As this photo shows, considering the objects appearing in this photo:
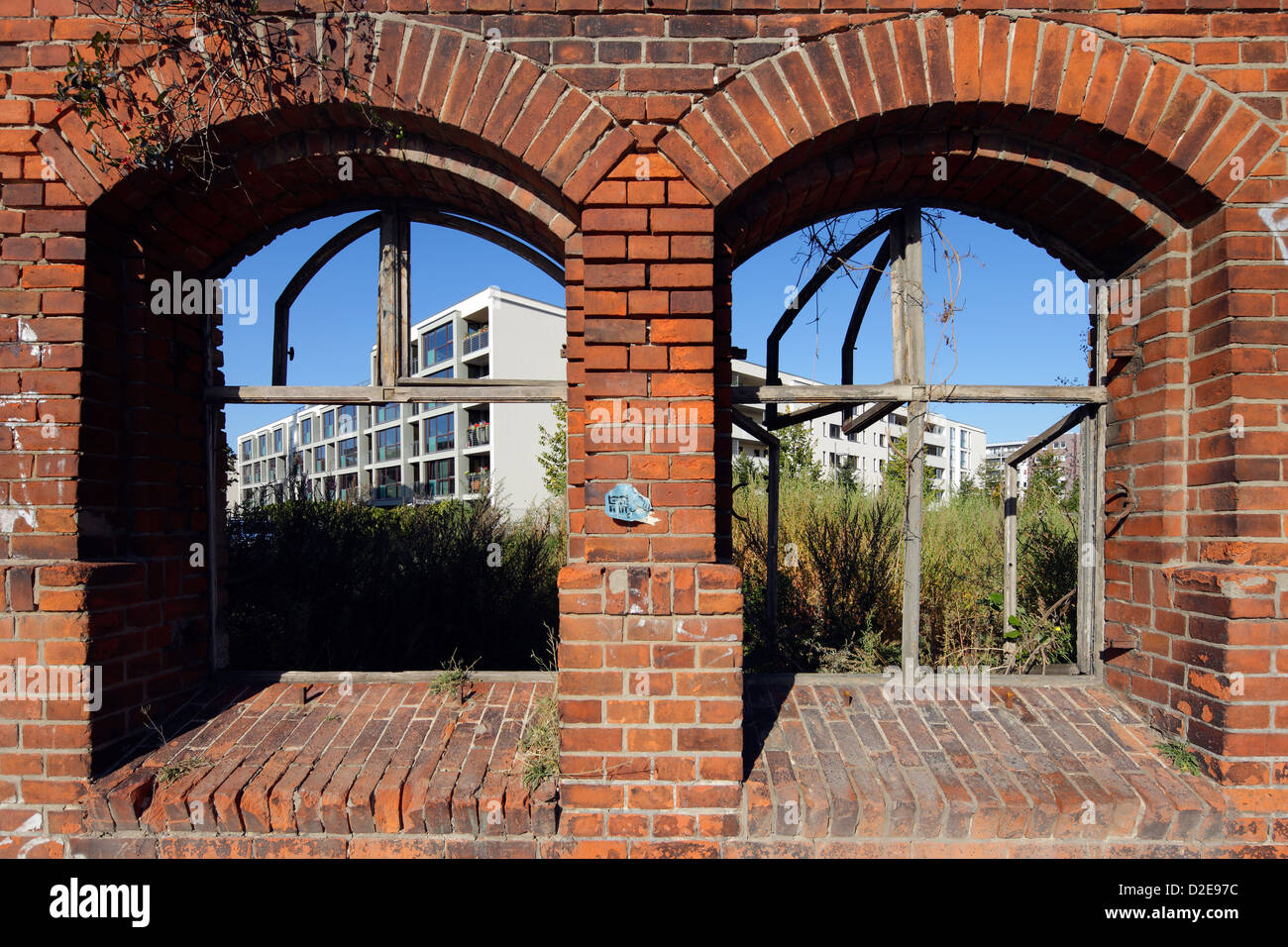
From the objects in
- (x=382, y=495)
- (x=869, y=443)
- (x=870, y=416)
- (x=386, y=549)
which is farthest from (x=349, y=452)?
(x=870, y=416)

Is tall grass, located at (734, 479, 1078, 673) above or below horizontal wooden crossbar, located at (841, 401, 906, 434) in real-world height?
below

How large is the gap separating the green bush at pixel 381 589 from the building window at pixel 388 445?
29929 millimetres

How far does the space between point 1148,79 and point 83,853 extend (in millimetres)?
5134

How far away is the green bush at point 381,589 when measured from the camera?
140 inches

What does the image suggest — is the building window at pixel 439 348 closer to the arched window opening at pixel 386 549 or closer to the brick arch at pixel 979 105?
the arched window opening at pixel 386 549

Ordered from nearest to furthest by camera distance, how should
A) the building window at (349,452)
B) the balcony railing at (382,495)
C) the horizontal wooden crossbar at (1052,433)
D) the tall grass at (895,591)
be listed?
1. the horizontal wooden crossbar at (1052,433)
2. the tall grass at (895,591)
3. the balcony railing at (382,495)
4. the building window at (349,452)

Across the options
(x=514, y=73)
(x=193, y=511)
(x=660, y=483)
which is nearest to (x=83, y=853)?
(x=193, y=511)

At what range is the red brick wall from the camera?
2270 millimetres

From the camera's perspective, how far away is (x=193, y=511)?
2873mm

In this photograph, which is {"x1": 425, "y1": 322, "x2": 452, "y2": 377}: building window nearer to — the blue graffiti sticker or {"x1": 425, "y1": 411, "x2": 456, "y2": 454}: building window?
{"x1": 425, "y1": 411, "x2": 456, "y2": 454}: building window

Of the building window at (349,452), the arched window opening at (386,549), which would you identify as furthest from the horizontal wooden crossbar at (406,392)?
the building window at (349,452)

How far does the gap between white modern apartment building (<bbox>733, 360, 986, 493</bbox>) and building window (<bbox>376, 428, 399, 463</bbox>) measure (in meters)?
18.9

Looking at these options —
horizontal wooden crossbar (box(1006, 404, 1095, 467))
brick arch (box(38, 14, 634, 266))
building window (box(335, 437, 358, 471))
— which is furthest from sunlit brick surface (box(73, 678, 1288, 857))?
building window (box(335, 437, 358, 471))

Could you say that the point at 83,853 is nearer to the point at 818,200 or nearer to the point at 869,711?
the point at 869,711
